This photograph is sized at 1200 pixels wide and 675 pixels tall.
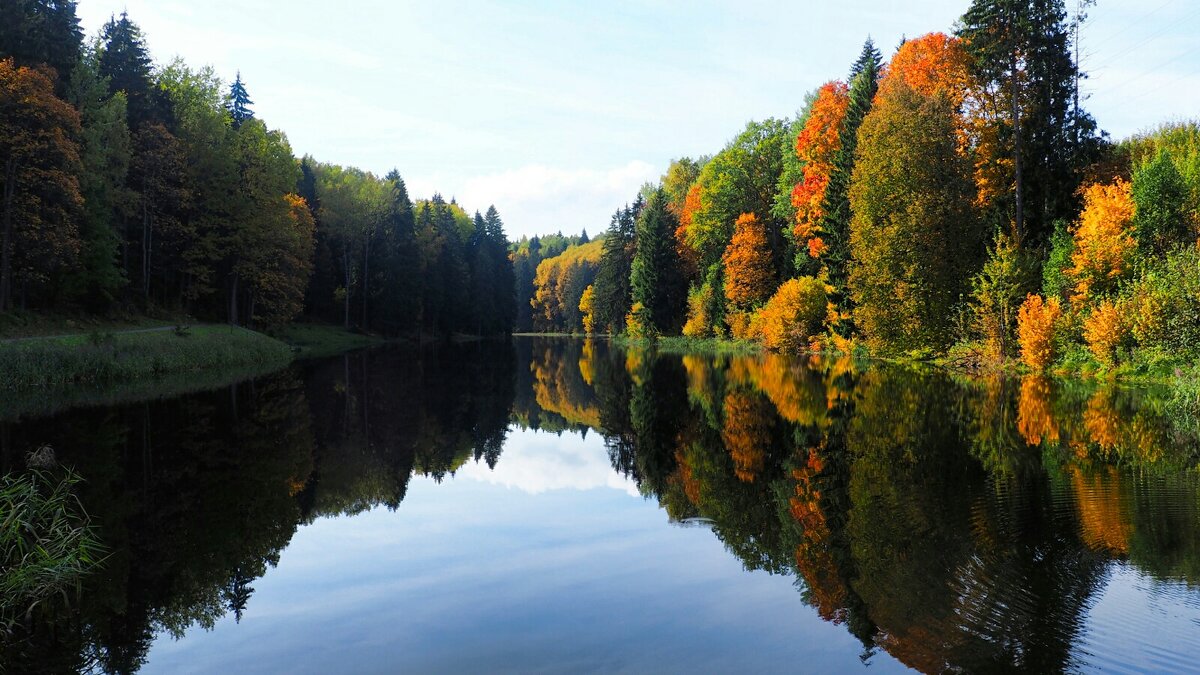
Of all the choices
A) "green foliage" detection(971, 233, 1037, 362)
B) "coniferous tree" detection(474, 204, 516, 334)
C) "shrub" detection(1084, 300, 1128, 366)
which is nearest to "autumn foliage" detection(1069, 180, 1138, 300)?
"shrub" detection(1084, 300, 1128, 366)

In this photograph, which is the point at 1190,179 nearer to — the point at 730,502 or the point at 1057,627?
the point at 730,502

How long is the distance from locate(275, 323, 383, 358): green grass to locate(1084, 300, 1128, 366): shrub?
141ft

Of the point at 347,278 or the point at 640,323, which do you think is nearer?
the point at 347,278

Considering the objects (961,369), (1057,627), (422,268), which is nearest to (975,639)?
(1057,627)

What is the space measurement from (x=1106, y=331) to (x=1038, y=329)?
313cm

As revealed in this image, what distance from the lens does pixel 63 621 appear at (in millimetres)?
6680

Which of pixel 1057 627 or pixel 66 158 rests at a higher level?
pixel 66 158

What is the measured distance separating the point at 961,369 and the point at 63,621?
32586 mm

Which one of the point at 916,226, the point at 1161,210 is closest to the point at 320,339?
the point at 916,226

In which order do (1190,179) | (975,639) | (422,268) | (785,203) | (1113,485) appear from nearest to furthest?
(975,639) < (1113,485) < (1190,179) < (785,203) < (422,268)

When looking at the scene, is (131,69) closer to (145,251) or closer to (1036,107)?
(145,251)

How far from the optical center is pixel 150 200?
134 ft

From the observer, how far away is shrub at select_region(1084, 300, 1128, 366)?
81.7 ft

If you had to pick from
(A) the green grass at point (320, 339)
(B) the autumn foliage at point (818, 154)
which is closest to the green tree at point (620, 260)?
(A) the green grass at point (320, 339)
